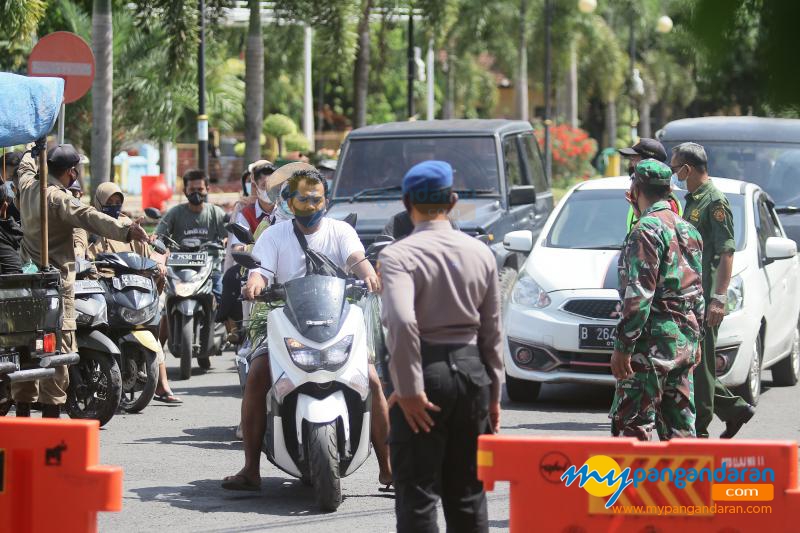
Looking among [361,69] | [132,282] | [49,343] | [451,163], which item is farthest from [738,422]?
[361,69]

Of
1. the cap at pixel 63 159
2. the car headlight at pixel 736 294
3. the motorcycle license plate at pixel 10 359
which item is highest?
the cap at pixel 63 159

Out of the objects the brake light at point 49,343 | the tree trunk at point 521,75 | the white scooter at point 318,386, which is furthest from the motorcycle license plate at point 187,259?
the tree trunk at point 521,75

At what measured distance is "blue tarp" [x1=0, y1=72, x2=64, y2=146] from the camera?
26.0ft

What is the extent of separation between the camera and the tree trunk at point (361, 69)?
3098 cm

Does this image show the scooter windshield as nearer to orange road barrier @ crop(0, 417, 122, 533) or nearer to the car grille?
orange road barrier @ crop(0, 417, 122, 533)

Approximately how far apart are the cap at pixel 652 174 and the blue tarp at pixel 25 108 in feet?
11.2

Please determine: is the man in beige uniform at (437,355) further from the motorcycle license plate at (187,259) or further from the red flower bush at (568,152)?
the red flower bush at (568,152)

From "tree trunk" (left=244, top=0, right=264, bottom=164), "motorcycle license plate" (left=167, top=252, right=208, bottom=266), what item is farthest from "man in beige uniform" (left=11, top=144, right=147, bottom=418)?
"tree trunk" (left=244, top=0, right=264, bottom=164)

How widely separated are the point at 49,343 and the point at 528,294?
367 cm

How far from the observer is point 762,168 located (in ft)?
46.3

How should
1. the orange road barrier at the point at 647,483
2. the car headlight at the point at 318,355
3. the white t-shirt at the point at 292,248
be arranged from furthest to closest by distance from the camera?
the white t-shirt at the point at 292,248
the car headlight at the point at 318,355
the orange road barrier at the point at 647,483

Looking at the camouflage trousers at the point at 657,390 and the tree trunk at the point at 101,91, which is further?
the tree trunk at the point at 101,91

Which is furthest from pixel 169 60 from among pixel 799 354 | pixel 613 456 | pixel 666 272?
pixel 613 456

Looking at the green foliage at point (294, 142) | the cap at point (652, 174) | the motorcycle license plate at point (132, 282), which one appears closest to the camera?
the cap at point (652, 174)
